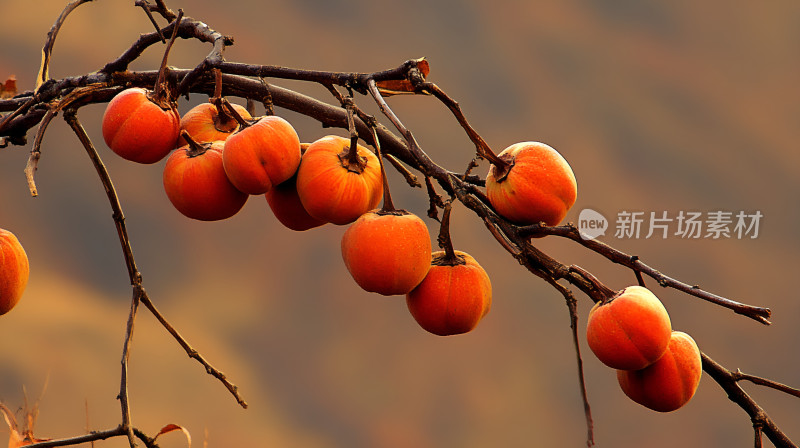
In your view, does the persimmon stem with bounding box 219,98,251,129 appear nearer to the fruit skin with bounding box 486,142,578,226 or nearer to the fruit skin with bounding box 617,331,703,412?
the fruit skin with bounding box 486,142,578,226

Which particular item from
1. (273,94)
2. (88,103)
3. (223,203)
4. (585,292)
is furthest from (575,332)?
(88,103)

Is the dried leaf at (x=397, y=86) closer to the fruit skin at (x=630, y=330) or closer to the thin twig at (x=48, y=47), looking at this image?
the fruit skin at (x=630, y=330)

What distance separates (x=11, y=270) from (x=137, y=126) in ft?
0.97

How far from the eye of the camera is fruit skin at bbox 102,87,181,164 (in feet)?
3.01

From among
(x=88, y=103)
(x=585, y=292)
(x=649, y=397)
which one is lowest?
(x=649, y=397)

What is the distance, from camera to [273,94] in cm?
102

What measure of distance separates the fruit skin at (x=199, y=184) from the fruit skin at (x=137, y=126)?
0.06m

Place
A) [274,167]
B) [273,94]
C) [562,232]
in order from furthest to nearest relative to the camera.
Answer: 1. [273,94]
2. [274,167]
3. [562,232]

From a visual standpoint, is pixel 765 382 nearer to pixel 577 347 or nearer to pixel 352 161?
pixel 577 347

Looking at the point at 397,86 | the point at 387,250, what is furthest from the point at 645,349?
the point at 397,86

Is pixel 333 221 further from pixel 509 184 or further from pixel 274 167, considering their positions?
pixel 509 184

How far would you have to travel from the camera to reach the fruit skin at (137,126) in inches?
36.1

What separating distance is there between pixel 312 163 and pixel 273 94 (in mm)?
242

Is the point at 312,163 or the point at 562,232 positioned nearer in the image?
the point at 562,232
